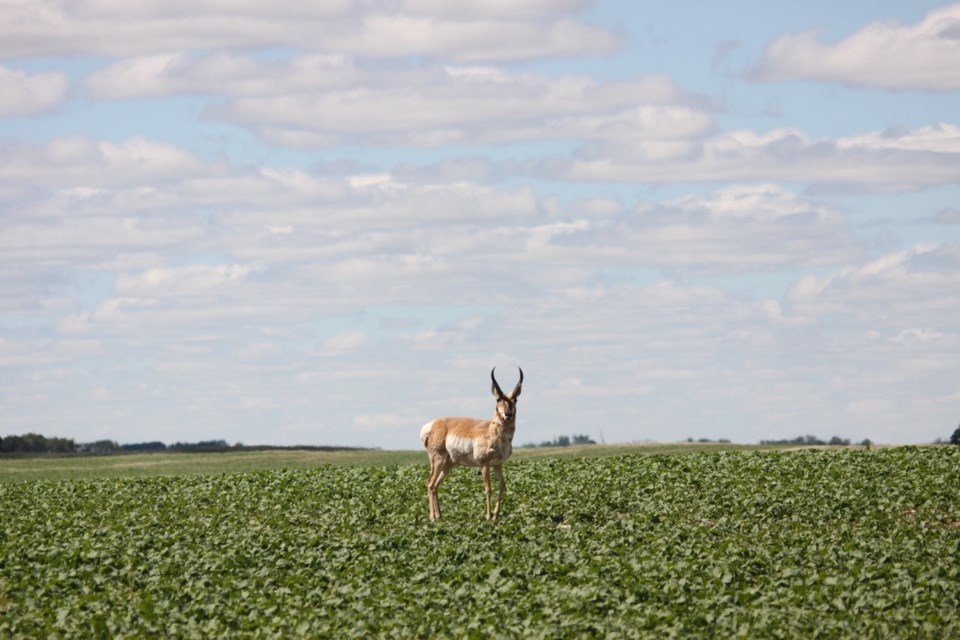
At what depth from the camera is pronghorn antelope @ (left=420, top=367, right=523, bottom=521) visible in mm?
29359

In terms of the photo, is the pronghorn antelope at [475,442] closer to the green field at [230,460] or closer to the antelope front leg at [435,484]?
the antelope front leg at [435,484]

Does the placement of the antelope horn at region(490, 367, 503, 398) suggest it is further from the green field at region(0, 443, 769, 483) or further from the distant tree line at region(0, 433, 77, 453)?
the distant tree line at region(0, 433, 77, 453)

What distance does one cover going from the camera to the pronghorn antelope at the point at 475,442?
29359mm

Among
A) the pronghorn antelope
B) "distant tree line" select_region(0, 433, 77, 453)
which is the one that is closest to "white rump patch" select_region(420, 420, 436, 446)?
the pronghorn antelope

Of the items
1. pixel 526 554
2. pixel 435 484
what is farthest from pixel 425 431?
pixel 526 554

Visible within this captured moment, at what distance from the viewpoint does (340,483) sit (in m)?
39.2

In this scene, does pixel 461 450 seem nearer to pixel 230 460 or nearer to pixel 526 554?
pixel 526 554

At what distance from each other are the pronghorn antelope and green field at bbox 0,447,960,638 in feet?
3.15

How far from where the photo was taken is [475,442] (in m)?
30.3

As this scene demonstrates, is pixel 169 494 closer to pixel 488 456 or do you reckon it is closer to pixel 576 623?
pixel 488 456

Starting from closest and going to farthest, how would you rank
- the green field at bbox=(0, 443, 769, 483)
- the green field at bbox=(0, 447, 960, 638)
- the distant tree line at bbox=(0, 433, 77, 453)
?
the green field at bbox=(0, 447, 960, 638) < the green field at bbox=(0, 443, 769, 483) < the distant tree line at bbox=(0, 433, 77, 453)

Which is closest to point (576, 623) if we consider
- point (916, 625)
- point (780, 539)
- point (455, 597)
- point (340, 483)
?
point (455, 597)

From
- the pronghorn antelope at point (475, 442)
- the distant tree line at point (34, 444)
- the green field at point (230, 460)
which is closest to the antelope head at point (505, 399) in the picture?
the pronghorn antelope at point (475, 442)

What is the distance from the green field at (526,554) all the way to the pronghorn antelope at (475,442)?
961 millimetres
